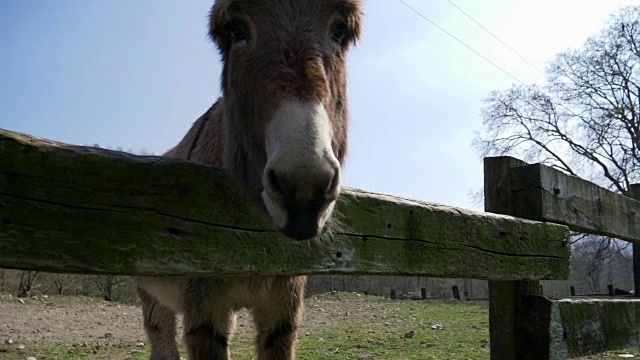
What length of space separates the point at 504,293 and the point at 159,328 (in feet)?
12.6

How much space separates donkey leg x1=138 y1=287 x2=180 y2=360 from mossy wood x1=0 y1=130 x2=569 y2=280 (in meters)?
3.85

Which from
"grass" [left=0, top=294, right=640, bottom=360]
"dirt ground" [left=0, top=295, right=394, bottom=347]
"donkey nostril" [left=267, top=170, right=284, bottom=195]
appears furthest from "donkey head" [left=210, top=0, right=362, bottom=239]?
"dirt ground" [left=0, top=295, right=394, bottom=347]

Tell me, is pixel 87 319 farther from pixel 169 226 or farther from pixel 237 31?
pixel 169 226

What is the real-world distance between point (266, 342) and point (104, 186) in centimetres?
226

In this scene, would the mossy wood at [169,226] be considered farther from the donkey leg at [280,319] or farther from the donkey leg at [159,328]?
the donkey leg at [159,328]

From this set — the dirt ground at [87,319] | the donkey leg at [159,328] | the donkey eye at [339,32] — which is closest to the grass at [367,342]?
the dirt ground at [87,319]

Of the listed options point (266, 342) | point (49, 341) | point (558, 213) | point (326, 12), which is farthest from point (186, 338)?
point (49, 341)

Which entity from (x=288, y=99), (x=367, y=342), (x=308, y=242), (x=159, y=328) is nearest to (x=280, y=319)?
(x=308, y=242)

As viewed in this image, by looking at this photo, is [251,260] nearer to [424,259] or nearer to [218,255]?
[218,255]

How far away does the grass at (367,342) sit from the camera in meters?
6.64

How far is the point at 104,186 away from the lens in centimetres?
149

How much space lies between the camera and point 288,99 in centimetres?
176

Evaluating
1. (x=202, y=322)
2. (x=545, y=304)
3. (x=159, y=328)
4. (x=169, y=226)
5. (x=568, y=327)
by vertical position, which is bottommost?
(x=159, y=328)

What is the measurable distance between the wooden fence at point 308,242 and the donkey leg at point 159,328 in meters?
3.62
